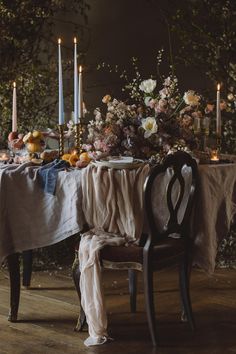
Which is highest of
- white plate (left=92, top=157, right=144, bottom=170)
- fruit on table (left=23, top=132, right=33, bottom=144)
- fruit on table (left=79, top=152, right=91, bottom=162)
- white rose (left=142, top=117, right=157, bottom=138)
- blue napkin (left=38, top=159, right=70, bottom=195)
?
white rose (left=142, top=117, right=157, bottom=138)

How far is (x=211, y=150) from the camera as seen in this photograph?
154 inches

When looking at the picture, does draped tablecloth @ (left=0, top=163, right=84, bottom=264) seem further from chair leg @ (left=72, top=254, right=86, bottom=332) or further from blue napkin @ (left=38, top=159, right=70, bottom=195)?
chair leg @ (left=72, top=254, right=86, bottom=332)

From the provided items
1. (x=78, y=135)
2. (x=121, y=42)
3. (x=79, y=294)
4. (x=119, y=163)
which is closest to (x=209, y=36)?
(x=121, y=42)

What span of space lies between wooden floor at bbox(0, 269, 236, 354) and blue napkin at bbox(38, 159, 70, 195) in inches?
27.5

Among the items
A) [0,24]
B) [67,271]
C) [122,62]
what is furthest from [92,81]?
[67,271]

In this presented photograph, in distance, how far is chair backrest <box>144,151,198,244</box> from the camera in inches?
130

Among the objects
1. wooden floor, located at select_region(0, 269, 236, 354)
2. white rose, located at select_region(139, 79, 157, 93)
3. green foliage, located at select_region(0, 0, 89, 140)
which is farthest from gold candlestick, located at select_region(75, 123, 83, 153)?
green foliage, located at select_region(0, 0, 89, 140)

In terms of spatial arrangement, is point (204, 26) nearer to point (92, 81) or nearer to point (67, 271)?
point (92, 81)

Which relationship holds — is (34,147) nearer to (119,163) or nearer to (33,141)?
(33,141)

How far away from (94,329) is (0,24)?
2.80m

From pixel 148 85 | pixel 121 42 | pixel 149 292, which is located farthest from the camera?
pixel 121 42

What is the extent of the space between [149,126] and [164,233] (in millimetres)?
564

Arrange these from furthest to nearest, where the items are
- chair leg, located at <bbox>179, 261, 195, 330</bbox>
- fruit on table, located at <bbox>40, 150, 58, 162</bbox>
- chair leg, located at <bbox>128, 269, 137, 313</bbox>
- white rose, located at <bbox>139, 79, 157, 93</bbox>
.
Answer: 1. chair leg, located at <bbox>128, 269, 137, 313</bbox>
2. fruit on table, located at <bbox>40, 150, 58, 162</bbox>
3. white rose, located at <bbox>139, 79, 157, 93</bbox>
4. chair leg, located at <bbox>179, 261, 195, 330</bbox>

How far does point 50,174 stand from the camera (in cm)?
357
